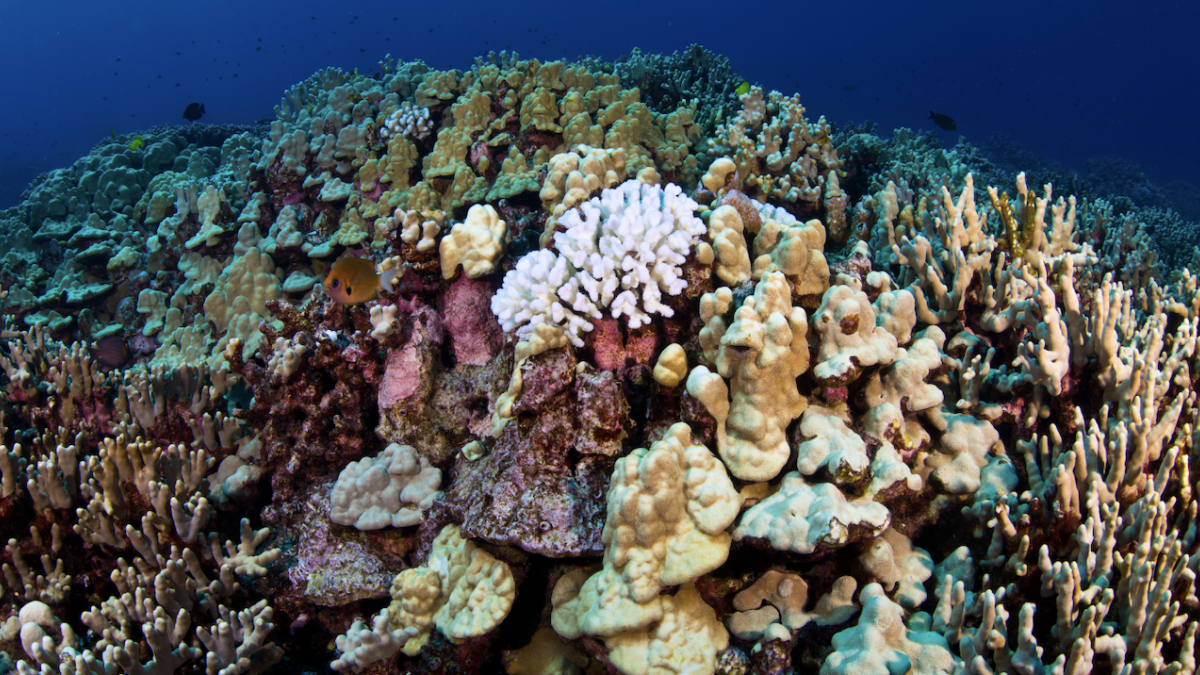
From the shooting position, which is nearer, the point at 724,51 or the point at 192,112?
the point at 192,112

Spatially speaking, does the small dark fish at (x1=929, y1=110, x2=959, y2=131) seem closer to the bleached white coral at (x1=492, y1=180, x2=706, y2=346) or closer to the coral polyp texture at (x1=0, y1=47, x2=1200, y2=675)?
the coral polyp texture at (x1=0, y1=47, x2=1200, y2=675)

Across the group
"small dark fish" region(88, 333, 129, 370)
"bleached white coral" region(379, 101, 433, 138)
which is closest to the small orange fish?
"bleached white coral" region(379, 101, 433, 138)

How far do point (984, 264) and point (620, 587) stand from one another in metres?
3.03

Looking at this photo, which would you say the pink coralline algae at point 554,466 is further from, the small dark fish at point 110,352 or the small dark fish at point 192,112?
the small dark fish at point 192,112

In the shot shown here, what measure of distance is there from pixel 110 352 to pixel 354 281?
19.3ft

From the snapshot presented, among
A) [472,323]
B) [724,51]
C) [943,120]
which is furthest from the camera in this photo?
[724,51]

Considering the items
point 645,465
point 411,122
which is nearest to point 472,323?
point 645,465

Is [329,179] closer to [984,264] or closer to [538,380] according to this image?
[538,380]

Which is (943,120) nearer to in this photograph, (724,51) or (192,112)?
(192,112)

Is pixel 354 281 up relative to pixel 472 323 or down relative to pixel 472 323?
up

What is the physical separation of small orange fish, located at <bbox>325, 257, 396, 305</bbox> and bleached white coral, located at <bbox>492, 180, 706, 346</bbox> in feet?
3.65

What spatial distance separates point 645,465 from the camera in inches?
94.6

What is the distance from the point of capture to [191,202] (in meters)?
7.87

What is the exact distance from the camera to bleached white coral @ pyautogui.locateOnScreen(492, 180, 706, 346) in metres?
3.08
